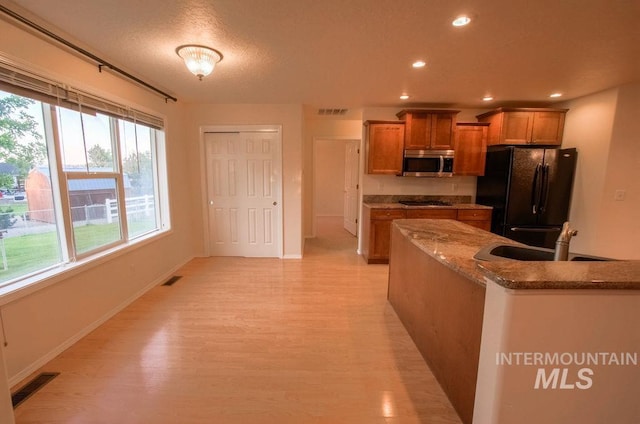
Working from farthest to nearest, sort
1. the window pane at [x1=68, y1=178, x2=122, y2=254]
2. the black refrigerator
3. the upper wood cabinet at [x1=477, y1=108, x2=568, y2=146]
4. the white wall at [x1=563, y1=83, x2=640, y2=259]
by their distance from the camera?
the upper wood cabinet at [x1=477, y1=108, x2=568, y2=146], the black refrigerator, the white wall at [x1=563, y1=83, x2=640, y2=259], the window pane at [x1=68, y1=178, x2=122, y2=254]

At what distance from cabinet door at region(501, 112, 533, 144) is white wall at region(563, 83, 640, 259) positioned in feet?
1.98

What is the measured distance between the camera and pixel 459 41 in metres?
2.15

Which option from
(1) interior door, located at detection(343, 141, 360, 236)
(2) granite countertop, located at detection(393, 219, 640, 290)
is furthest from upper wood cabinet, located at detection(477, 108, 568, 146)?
(2) granite countertop, located at detection(393, 219, 640, 290)

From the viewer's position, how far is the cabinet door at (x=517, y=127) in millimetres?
3957

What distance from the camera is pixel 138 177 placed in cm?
326

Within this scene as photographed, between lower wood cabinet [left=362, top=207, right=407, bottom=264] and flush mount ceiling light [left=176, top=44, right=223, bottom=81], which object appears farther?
lower wood cabinet [left=362, top=207, right=407, bottom=264]

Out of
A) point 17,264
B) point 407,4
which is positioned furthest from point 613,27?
point 17,264

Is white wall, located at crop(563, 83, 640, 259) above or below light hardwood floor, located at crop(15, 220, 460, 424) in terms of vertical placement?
above

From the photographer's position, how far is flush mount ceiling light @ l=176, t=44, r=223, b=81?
7.28ft

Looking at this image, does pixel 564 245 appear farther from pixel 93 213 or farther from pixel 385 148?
pixel 93 213


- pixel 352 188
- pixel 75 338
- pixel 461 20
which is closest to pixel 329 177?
pixel 352 188

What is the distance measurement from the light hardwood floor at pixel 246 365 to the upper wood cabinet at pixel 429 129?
2374mm

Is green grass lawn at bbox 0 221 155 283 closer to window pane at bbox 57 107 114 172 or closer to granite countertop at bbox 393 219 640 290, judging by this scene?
window pane at bbox 57 107 114 172

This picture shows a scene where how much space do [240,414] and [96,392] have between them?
99 centimetres
